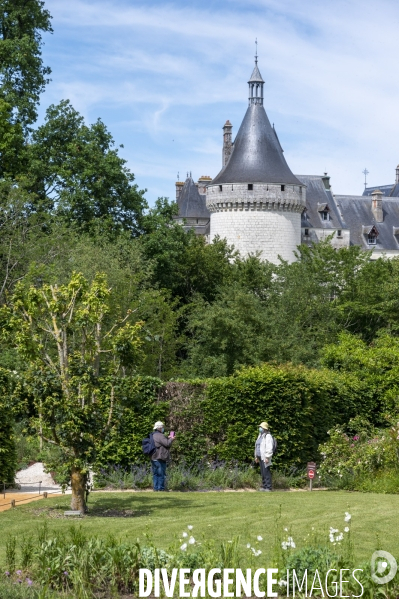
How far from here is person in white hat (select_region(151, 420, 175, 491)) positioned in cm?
1780

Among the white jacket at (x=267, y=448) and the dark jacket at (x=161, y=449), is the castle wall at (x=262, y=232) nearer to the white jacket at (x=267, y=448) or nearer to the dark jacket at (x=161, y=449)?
the white jacket at (x=267, y=448)

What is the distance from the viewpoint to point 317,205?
3027 inches

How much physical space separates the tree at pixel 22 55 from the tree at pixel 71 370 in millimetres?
26701

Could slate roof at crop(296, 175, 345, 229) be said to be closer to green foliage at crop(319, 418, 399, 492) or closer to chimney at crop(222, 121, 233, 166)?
chimney at crop(222, 121, 233, 166)

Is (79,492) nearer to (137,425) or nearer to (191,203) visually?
(137,425)

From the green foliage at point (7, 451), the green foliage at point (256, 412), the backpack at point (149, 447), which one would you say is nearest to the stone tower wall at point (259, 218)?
the green foliage at point (256, 412)

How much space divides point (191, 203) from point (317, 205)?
44.4 ft

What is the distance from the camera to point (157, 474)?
17938 mm

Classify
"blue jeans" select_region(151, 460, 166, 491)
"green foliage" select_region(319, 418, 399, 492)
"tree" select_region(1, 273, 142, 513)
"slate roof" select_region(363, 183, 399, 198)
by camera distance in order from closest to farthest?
"tree" select_region(1, 273, 142, 513) < "blue jeans" select_region(151, 460, 166, 491) < "green foliage" select_region(319, 418, 399, 492) < "slate roof" select_region(363, 183, 399, 198)

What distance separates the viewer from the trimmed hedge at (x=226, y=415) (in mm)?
19750

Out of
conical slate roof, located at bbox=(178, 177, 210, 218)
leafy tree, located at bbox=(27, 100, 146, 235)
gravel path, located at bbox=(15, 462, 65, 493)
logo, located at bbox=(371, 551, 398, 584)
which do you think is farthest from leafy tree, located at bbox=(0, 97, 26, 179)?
conical slate roof, located at bbox=(178, 177, 210, 218)

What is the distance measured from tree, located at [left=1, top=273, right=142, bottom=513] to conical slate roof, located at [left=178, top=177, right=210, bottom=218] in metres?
71.4

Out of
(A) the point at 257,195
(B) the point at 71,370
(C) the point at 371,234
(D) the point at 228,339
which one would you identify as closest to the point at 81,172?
(D) the point at 228,339

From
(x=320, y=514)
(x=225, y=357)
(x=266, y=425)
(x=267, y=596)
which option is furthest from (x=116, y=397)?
(x=225, y=357)
